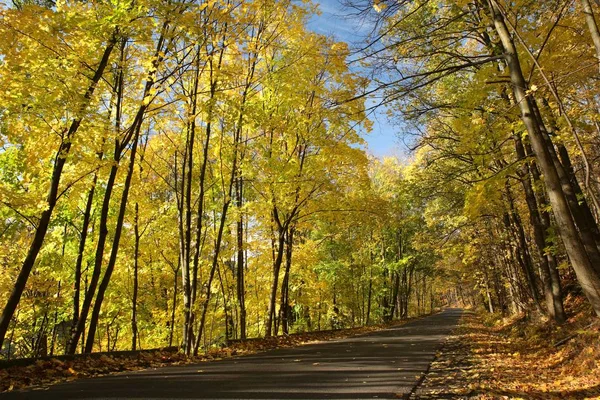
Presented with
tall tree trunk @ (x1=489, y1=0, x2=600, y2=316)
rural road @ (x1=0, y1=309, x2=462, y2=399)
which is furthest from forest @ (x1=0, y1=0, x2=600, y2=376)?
rural road @ (x1=0, y1=309, x2=462, y2=399)

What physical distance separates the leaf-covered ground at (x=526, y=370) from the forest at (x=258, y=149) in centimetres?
102

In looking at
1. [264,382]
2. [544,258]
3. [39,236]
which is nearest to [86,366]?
[39,236]

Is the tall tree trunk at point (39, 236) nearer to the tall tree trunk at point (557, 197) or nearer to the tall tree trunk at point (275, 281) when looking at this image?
the tall tree trunk at point (557, 197)

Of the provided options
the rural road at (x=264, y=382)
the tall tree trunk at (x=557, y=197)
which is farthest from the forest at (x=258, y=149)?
the rural road at (x=264, y=382)

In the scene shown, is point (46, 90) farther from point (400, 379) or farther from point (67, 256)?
point (67, 256)

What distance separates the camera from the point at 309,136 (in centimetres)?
1358

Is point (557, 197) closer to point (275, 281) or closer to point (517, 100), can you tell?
point (517, 100)

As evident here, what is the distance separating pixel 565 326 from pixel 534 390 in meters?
5.04

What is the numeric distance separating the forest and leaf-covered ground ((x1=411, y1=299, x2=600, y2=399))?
1.02 metres

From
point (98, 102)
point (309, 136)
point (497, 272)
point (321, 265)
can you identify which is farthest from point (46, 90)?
point (497, 272)

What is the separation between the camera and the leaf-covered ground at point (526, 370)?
14.9 feet

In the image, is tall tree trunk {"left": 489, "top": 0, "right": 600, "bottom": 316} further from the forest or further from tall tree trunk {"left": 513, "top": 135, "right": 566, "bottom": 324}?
tall tree trunk {"left": 513, "top": 135, "right": 566, "bottom": 324}

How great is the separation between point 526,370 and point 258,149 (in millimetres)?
10650

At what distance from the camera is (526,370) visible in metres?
6.14
